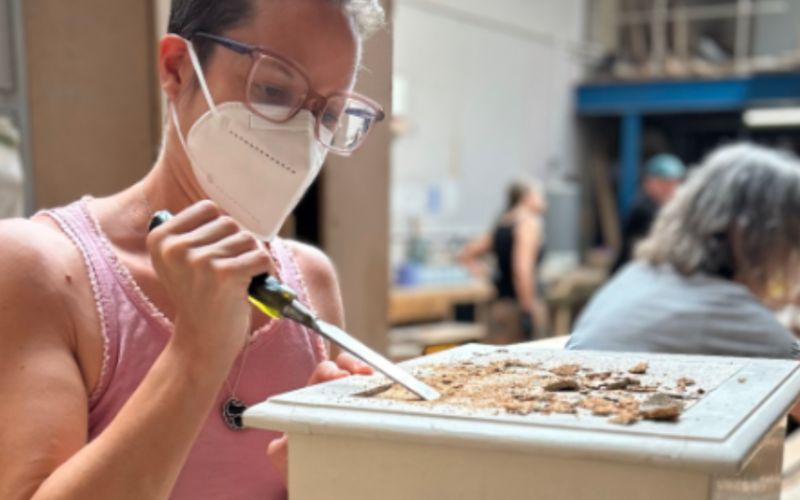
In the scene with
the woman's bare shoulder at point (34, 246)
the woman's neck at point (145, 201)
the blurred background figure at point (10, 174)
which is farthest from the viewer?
the blurred background figure at point (10, 174)

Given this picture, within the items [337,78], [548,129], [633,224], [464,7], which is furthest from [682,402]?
[548,129]

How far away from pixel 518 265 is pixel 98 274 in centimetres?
491

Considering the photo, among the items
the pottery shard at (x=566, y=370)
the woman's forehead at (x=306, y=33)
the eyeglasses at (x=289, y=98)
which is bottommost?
the pottery shard at (x=566, y=370)

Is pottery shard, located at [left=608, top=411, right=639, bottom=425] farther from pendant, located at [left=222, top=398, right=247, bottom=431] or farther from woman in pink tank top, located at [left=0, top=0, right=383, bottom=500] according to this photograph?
pendant, located at [left=222, top=398, right=247, bottom=431]

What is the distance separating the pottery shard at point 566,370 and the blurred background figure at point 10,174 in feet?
3.64

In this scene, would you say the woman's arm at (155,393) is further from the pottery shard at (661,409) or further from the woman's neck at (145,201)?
the pottery shard at (661,409)

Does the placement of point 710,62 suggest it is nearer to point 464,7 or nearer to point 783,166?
point 464,7

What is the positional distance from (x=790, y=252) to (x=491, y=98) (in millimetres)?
6640

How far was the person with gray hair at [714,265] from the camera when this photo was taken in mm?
1682

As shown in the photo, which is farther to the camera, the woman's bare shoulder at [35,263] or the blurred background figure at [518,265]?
the blurred background figure at [518,265]

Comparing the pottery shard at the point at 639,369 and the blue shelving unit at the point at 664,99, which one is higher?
the blue shelving unit at the point at 664,99

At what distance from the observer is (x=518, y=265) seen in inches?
220

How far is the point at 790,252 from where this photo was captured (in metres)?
1.84

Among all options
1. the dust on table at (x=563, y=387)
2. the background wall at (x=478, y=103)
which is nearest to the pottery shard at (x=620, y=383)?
the dust on table at (x=563, y=387)
